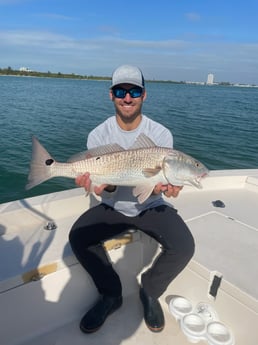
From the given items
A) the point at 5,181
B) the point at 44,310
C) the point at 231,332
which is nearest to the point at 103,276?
the point at 44,310

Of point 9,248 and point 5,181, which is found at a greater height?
point 9,248

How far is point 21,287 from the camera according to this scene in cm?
270

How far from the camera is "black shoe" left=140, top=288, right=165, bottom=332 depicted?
3053mm

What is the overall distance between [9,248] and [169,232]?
1.56 meters

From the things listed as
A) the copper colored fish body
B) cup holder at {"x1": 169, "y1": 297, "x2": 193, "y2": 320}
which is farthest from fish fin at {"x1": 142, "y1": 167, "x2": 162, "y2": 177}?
cup holder at {"x1": 169, "y1": 297, "x2": 193, "y2": 320}

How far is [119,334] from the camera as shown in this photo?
3.04m

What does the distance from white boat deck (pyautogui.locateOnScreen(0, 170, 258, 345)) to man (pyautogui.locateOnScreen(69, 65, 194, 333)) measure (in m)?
0.17

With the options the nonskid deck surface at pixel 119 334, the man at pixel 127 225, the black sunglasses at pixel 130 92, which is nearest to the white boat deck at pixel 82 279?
the nonskid deck surface at pixel 119 334

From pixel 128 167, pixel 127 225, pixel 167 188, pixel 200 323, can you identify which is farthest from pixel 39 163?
pixel 200 323

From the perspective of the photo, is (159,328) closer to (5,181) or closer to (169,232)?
(169,232)

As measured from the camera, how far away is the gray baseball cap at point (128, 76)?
310 centimetres

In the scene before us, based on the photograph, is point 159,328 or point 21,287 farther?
point 159,328

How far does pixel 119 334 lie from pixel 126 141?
192 cm

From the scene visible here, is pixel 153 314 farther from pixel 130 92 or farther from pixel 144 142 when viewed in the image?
pixel 130 92
